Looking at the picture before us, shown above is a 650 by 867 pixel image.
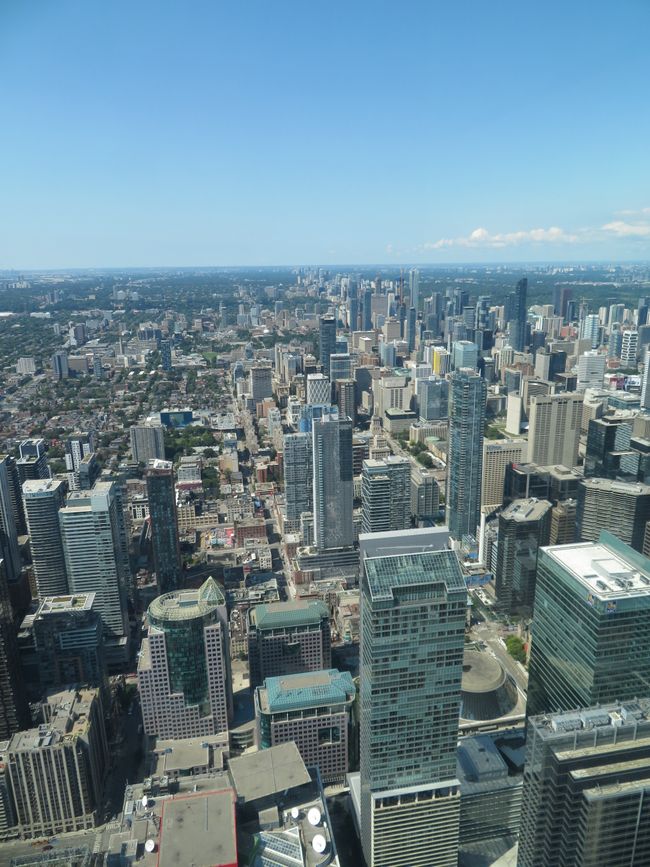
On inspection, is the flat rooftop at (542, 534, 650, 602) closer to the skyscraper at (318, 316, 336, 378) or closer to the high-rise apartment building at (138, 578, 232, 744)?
the high-rise apartment building at (138, 578, 232, 744)

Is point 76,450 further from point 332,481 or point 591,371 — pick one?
point 591,371

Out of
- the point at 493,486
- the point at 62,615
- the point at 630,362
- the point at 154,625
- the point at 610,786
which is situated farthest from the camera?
the point at 630,362

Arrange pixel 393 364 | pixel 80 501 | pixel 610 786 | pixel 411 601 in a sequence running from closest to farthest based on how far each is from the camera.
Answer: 1. pixel 610 786
2. pixel 411 601
3. pixel 80 501
4. pixel 393 364

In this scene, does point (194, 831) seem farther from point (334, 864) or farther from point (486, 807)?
point (486, 807)

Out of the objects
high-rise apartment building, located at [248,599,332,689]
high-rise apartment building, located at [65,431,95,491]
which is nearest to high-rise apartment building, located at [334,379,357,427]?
high-rise apartment building, located at [65,431,95,491]

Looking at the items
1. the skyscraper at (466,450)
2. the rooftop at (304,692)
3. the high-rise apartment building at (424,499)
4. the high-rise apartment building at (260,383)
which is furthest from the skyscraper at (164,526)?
the high-rise apartment building at (260,383)

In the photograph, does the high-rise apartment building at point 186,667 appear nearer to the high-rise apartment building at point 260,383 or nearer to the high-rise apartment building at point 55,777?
the high-rise apartment building at point 55,777

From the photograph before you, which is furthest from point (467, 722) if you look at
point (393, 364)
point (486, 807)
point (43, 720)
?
point (393, 364)
